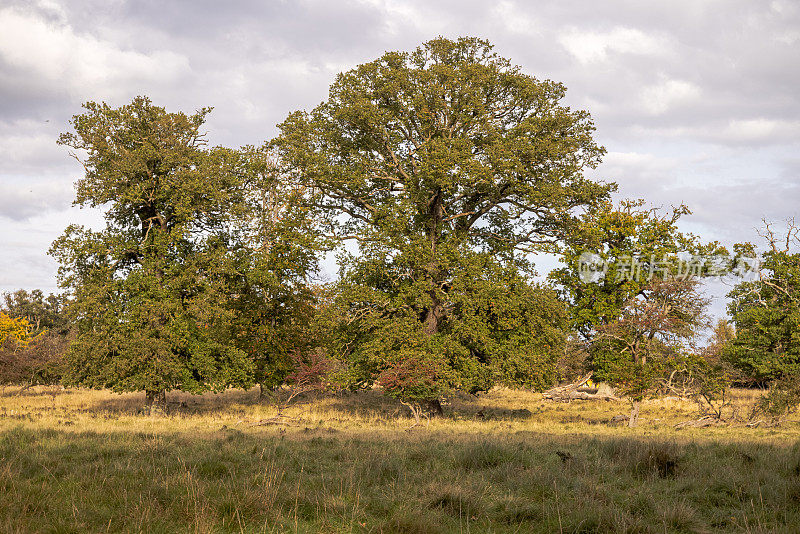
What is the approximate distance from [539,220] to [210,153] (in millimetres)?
16864

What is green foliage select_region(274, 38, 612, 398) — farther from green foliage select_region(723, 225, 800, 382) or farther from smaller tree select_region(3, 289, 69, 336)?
smaller tree select_region(3, 289, 69, 336)

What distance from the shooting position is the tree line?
24.6m

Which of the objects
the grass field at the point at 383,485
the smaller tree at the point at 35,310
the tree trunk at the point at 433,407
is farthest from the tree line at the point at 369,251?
the smaller tree at the point at 35,310

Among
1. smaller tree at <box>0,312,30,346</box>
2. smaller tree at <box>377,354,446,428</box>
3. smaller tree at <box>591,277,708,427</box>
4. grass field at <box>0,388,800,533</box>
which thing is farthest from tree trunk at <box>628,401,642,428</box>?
smaller tree at <box>0,312,30,346</box>

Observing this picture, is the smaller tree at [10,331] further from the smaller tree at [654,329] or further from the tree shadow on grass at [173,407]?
the smaller tree at [654,329]

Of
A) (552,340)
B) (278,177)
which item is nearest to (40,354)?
(278,177)

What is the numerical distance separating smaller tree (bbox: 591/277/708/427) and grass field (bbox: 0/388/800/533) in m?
9.37

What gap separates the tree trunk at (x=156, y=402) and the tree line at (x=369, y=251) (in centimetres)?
24

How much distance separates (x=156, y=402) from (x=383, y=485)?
71.3 feet

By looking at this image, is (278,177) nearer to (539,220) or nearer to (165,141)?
(165,141)

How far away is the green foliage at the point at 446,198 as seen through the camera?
24469 mm

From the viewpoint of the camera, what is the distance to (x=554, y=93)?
28.0m

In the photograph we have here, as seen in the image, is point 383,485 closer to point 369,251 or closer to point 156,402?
point 369,251

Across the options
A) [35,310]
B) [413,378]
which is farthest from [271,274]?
[35,310]
